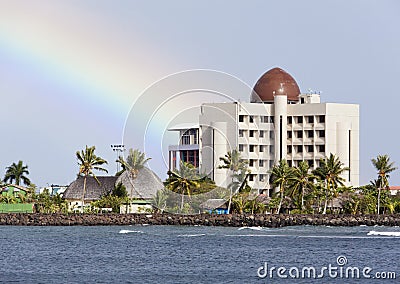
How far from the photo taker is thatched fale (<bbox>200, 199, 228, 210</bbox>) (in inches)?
4587

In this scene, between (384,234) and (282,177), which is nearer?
(384,234)

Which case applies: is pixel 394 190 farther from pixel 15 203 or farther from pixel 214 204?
pixel 15 203

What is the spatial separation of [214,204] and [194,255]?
162ft

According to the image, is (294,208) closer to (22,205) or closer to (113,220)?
(113,220)

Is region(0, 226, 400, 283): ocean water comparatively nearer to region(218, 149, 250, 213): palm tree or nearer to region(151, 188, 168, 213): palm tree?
region(151, 188, 168, 213): palm tree

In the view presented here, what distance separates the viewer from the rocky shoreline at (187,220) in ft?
361

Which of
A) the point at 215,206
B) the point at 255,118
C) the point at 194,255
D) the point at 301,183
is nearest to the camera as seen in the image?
the point at 194,255

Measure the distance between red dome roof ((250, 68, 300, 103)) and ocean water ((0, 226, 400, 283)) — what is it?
35394mm

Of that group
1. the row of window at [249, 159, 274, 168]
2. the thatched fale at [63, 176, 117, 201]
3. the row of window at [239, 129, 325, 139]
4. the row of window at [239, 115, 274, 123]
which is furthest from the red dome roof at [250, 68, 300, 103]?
the thatched fale at [63, 176, 117, 201]

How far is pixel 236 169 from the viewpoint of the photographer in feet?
386

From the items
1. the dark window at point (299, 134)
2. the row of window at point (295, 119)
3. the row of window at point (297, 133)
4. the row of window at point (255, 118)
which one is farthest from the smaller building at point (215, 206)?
the dark window at point (299, 134)

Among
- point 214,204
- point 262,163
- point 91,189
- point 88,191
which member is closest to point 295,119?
point 262,163

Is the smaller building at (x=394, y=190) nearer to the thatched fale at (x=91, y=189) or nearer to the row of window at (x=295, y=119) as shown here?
the row of window at (x=295, y=119)

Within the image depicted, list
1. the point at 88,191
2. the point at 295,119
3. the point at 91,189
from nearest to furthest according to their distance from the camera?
the point at 88,191 < the point at 91,189 < the point at 295,119
